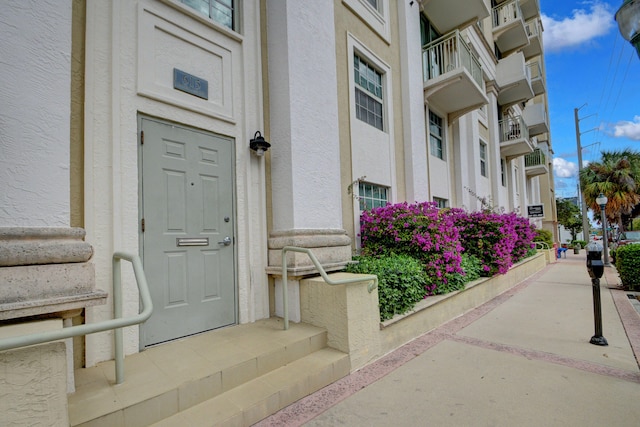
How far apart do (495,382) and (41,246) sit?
4274 mm

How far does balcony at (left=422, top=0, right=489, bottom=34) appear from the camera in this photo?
9.05 metres

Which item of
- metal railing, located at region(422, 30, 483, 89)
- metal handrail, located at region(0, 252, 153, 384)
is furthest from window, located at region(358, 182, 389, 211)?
metal handrail, located at region(0, 252, 153, 384)

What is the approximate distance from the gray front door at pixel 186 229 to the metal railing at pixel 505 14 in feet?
54.5

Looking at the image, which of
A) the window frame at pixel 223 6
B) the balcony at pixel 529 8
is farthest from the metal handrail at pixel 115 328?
the balcony at pixel 529 8

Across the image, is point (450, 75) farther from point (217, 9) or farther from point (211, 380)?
point (211, 380)

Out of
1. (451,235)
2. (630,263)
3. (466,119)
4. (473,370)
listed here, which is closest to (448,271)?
(451,235)

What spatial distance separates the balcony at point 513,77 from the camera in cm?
1407

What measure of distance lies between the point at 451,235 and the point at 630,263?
5.79 metres

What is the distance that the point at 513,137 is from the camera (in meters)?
15.6

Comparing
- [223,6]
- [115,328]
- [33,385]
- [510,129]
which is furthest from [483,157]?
[33,385]

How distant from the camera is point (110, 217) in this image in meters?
3.02

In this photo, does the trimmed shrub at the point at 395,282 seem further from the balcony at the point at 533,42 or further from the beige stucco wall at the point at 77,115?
the balcony at the point at 533,42

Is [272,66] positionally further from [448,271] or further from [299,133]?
[448,271]

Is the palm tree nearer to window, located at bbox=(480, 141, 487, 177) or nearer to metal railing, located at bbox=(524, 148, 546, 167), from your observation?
metal railing, located at bbox=(524, 148, 546, 167)
